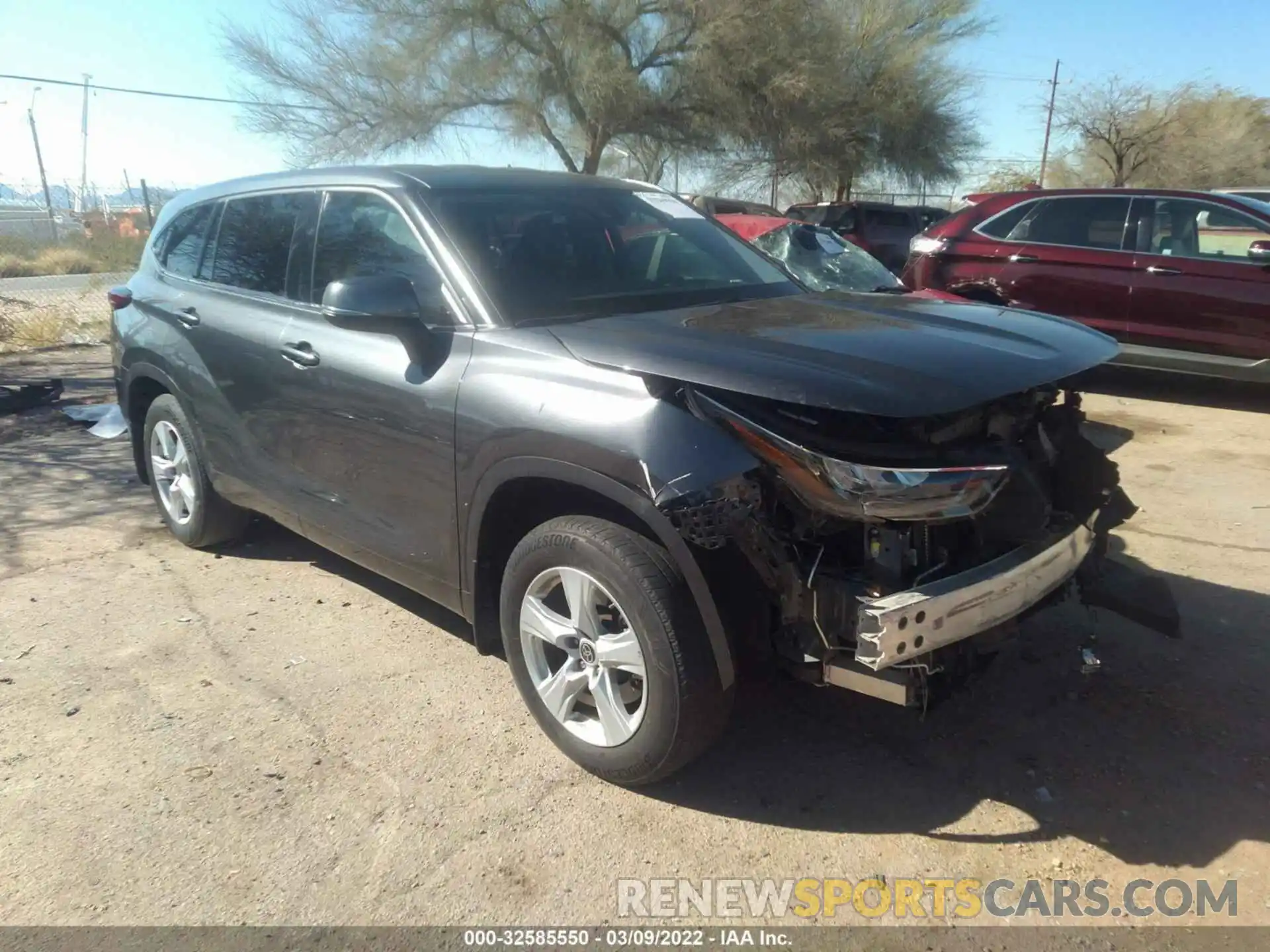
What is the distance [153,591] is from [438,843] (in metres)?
2.47

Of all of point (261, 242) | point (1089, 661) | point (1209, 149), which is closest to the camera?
point (1089, 661)

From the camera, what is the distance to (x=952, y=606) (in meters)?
2.46

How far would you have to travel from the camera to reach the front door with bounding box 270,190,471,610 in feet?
10.6

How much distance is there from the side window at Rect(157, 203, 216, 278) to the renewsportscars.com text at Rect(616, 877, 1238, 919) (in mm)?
3734

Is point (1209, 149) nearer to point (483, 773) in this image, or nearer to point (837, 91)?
point (837, 91)

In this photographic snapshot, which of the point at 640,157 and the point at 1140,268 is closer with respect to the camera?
the point at 1140,268

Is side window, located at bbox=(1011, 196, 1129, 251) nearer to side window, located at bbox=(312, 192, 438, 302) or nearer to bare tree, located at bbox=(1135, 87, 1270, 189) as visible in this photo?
side window, located at bbox=(312, 192, 438, 302)

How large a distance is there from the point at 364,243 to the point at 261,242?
0.85m

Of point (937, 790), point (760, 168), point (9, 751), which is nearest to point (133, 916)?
point (9, 751)

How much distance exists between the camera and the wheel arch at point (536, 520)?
8.51 feet

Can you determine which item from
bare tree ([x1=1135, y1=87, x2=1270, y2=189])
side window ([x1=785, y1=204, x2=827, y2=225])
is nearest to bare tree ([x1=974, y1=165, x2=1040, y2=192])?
bare tree ([x1=1135, y1=87, x2=1270, y2=189])

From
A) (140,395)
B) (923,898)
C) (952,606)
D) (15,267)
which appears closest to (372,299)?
(952,606)

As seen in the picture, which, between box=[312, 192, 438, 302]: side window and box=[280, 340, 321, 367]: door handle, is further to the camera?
box=[280, 340, 321, 367]: door handle

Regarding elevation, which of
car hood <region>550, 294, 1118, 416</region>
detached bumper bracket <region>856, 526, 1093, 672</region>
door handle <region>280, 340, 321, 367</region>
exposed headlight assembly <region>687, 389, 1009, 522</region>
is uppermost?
car hood <region>550, 294, 1118, 416</region>
